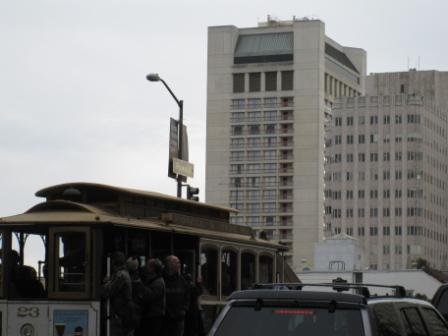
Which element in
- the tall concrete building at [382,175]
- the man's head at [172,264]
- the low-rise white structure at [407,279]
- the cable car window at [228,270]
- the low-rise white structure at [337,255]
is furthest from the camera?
the tall concrete building at [382,175]

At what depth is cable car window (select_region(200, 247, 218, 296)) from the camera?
21.9 m

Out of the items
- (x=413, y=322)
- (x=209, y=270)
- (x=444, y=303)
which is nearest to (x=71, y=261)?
(x=209, y=270)

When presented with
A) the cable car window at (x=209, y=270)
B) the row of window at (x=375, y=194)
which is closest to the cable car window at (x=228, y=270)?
the cable car window at (x=209, y=270)

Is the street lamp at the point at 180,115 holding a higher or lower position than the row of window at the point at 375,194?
lower

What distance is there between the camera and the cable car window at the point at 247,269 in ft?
77.4

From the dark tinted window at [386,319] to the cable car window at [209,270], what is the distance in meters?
10.5

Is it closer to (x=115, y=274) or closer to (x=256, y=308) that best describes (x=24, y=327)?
(x=115, y=274)

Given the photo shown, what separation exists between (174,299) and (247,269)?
5462mm

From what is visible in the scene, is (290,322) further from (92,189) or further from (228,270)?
(228,270)

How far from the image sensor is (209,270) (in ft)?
72.8

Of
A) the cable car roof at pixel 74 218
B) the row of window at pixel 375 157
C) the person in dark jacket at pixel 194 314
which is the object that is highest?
the row of window at pixel 375 157

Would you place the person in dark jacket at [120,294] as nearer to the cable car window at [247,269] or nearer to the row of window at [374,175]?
the cable car window at [247,269]

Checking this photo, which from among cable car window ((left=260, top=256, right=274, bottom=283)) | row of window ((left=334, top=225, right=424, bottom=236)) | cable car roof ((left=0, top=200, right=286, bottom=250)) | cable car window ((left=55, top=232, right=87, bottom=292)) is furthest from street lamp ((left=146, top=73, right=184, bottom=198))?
row of window ((left=334, top=225, right=424, bottom=236))

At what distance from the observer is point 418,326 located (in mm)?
11828
